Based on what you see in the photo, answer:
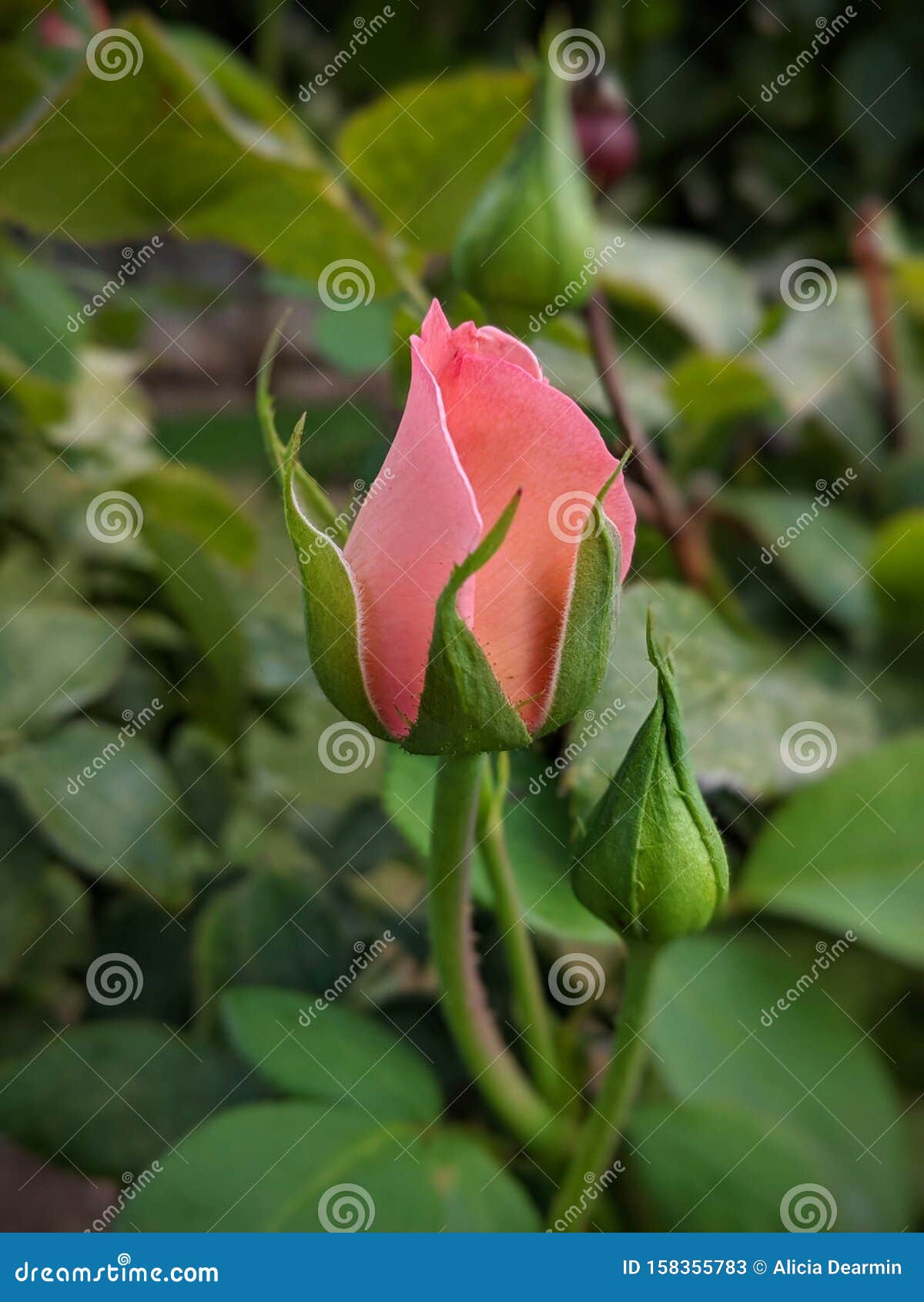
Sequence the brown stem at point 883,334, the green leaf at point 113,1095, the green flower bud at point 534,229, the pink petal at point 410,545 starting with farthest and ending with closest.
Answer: the brown stem at point 883,334, the green leaf at point 113,1095, the green flower bud at point 534,229, the pink petal at point 410,545

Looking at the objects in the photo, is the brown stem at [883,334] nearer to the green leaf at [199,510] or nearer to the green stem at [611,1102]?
the green leaf at [199,510]

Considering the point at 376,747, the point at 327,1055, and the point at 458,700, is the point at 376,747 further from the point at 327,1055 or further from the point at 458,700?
the point at 458,700

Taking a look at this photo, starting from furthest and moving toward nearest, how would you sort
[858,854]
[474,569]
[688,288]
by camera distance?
[688,288], [858,854], [474,569]

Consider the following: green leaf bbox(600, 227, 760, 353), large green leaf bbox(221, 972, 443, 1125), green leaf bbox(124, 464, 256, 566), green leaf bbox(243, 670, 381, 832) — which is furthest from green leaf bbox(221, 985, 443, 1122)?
green leaf bbox(600, 227, 760, 353)

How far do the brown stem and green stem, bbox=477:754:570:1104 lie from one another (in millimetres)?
422

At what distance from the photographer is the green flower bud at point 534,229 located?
0.31m

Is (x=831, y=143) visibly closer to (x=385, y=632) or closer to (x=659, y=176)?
(x=659, y=176)

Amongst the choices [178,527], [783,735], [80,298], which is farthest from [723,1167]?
[80,298]

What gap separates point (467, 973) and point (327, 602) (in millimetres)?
132

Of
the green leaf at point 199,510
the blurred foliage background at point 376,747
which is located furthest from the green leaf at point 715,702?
the green leaf at point 199,510

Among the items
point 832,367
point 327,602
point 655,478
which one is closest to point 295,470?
point 327,602

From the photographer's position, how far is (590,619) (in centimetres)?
22

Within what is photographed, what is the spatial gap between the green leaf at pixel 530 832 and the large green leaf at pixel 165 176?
205 millimetres

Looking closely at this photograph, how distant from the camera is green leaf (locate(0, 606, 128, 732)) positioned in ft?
1.52
